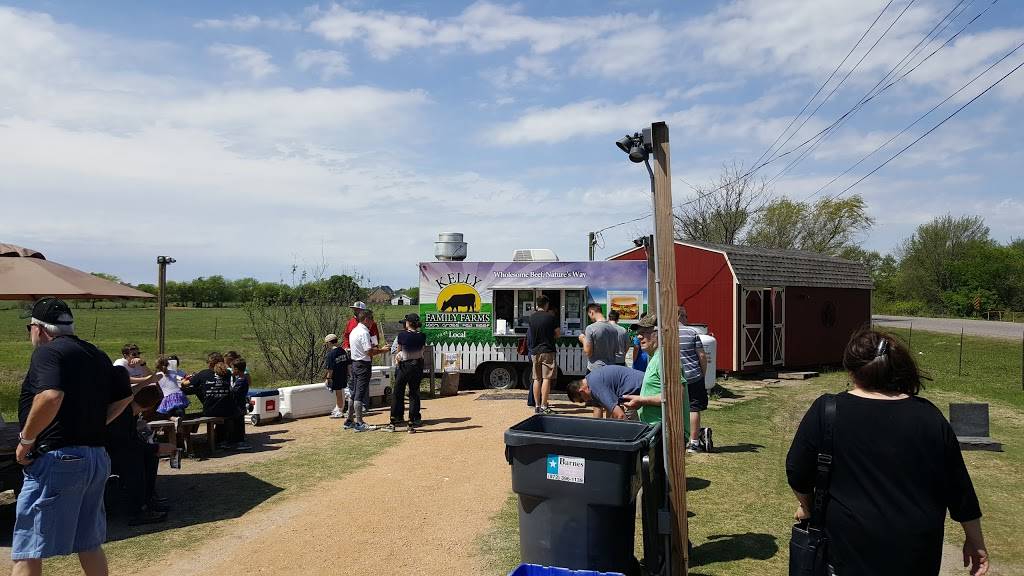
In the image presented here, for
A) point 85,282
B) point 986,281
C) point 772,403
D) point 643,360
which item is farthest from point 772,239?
point 85,282

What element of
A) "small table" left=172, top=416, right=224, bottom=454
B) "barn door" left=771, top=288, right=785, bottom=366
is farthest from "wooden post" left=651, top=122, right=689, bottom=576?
"barn door" left=771, top=288, right=785, bottom=366

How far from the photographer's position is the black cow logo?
14.1m

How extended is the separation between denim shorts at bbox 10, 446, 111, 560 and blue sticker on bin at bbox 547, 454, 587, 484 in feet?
8.52

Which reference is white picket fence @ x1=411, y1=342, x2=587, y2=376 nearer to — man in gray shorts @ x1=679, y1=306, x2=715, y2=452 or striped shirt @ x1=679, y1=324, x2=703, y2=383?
man in gray shorts @ x1=679, y1=306, x2=715, y2=452

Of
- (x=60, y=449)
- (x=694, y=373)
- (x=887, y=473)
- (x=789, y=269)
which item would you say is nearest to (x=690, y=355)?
(x=694, y=373)

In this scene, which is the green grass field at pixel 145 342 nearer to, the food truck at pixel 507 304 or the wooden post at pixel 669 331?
the food truck at pixel 507 304

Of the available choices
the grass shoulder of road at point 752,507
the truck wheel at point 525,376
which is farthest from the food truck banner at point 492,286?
the grass shoulder of road at point 752,507

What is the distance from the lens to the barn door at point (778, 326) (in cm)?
1747

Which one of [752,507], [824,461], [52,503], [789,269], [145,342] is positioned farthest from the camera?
[145,342]

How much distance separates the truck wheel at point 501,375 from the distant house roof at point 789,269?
5995 mm

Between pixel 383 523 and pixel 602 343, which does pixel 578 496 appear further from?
pixel 602 343

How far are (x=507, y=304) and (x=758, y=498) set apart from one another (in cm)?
807

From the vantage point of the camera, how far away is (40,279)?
652 cm

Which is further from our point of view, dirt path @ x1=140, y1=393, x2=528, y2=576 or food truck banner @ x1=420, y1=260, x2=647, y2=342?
food truck banner @ x1=420, y1=260, x2=647, y2=342
